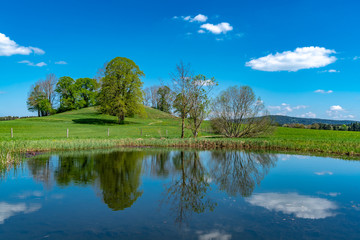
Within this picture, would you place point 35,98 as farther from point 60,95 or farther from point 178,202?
point 178,202

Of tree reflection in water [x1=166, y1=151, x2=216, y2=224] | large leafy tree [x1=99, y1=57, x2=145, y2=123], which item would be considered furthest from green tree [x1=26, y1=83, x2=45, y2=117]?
tree reflection in water [x1=166, y1=151, x2=216, y2=224]

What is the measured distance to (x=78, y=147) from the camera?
22016mm

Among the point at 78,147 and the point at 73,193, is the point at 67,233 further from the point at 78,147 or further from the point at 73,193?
the point at 78,147

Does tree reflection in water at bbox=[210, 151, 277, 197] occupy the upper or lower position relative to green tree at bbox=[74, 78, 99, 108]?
lower

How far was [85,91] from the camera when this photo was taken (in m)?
75.1

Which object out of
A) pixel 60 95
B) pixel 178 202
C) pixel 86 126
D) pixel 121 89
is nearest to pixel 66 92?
pixel 60 95

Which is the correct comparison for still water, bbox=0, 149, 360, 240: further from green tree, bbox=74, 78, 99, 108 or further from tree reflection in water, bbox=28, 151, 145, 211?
green tree, bbox=74, 78, 99, 108

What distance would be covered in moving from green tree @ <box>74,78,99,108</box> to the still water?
6338 centimetres

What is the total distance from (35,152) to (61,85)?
197ft

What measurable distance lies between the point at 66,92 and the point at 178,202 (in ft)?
242

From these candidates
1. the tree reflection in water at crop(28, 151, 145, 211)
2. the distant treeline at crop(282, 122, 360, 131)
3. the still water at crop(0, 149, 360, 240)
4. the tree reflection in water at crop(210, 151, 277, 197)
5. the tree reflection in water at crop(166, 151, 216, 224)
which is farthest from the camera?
the distant treeline at crop(282, 122, 360, 131)

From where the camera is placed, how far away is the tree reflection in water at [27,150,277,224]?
8.70 metres

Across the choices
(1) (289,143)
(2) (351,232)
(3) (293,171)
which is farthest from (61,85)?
(2) (351,232)

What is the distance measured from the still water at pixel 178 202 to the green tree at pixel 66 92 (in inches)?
2477
